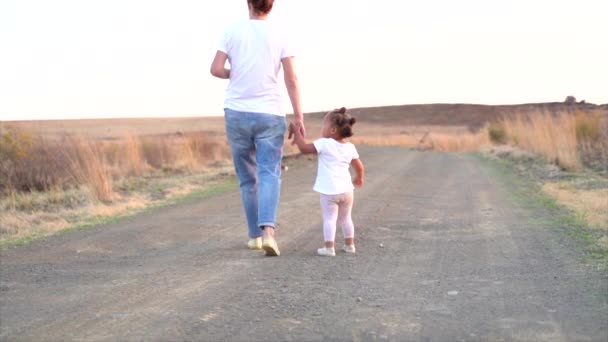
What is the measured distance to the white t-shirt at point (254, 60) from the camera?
700cm

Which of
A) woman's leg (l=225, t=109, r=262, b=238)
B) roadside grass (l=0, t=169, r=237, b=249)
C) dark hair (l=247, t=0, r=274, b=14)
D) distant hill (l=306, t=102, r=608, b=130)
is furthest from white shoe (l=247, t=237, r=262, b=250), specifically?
distant hill (l=306, t=102, r=608, b=130)

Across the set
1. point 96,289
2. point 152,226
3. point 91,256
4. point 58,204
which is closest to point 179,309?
point 96,289

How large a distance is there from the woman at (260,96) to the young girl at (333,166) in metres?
0.22

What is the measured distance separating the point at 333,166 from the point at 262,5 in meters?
Result: 1.43

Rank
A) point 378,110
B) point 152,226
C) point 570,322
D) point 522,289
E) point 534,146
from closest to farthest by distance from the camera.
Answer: point 570,322, point 522,289, point 152,226, point 534,146, point 378,110

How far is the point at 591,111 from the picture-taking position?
24.2m

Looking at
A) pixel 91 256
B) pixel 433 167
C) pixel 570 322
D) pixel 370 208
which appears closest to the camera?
pixel 570 322

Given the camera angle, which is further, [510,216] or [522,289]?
[510,216]

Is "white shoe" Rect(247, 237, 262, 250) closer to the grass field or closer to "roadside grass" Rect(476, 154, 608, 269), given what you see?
"roadside grass" Rect(476, 154, 608, 269)

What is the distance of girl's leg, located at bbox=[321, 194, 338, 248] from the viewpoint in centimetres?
740

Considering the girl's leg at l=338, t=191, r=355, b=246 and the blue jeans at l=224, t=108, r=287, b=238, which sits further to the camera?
the girl's leg at l=338, t=191, r=355, b=246

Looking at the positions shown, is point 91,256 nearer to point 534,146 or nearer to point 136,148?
point 136,148

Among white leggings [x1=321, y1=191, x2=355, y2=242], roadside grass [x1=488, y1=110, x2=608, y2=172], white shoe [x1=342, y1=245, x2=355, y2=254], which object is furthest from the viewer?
roadside grass [x1=488, y1=110, x2=608, y2=172]

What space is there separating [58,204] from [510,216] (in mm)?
6892
